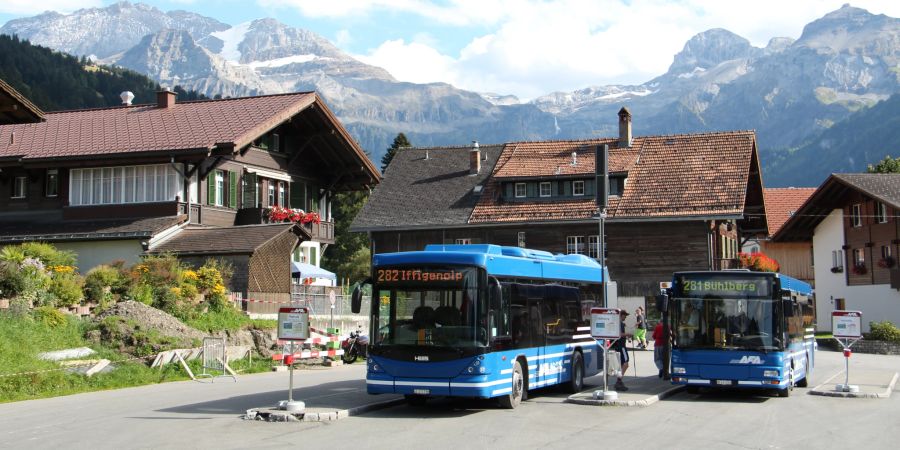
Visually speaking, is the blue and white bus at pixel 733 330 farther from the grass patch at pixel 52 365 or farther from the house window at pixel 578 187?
the house window at pixel 578 187

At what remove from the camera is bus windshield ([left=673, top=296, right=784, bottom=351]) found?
67.6 feet

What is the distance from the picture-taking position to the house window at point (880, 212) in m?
53.5

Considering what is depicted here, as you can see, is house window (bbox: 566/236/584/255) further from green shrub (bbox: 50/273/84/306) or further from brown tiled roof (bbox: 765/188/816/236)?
brown tiled roof (bbox: 765/188/816/236)

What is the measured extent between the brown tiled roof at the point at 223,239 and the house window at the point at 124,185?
7.03ft

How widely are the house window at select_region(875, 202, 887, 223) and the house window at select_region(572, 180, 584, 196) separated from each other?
16094mm

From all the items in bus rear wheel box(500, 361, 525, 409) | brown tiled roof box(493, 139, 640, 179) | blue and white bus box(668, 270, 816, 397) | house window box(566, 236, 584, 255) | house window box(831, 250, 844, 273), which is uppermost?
brown tiled roof box(493, 139, 640, 179)

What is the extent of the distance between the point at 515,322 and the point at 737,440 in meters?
5.25

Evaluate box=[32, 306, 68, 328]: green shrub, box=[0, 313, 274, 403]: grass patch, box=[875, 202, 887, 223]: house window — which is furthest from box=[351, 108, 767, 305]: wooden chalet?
box=[32, 306, 68, 328]: green shrub

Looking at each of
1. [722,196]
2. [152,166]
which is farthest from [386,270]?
[722,196]

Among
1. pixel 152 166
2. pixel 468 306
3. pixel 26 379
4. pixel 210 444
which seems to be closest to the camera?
pixel 210 444

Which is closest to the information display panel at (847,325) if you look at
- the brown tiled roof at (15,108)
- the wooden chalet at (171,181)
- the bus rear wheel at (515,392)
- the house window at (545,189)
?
the bus rear wheel at (515,392)

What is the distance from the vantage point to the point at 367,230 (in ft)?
178

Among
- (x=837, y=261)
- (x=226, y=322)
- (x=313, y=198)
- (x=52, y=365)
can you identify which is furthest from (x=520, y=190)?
(x=52, y=365)

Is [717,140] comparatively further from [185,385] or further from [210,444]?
[210,444]
